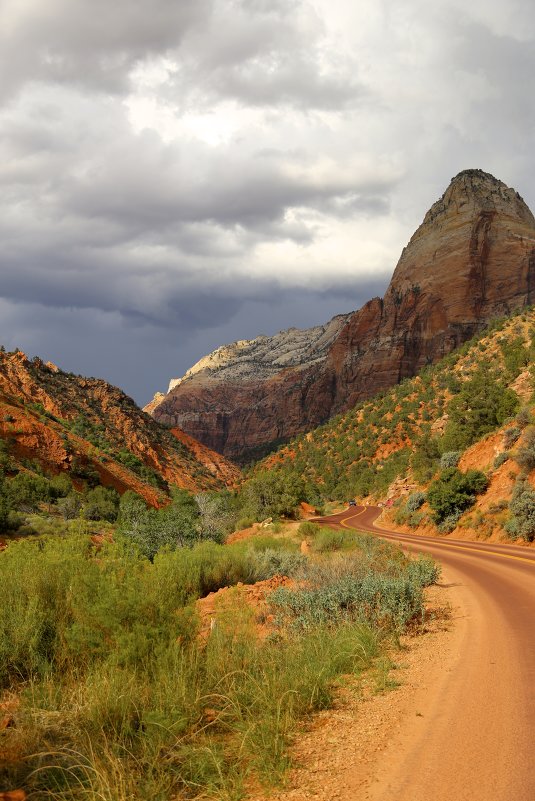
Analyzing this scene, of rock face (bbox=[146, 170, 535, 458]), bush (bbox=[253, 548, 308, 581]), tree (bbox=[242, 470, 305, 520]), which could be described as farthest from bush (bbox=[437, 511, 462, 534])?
rock face (bbox=[146, 170, 535, 458])

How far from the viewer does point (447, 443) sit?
48.2 m

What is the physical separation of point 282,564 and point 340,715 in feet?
31.8

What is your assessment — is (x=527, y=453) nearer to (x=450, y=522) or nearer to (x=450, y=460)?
(x=450, y=522)

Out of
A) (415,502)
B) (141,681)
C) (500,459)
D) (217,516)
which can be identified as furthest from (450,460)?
(141,681)

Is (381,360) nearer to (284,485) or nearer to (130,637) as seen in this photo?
(284,485)

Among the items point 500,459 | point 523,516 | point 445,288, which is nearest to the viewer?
point 523,516

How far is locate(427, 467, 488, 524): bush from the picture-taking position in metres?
31.2

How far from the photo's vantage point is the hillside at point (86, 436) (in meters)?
50.5

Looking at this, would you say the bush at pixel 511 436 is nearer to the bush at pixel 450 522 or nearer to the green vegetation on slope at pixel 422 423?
the bush at pixel 450 522

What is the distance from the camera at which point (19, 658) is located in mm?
6387

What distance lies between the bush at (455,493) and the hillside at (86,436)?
108 ft

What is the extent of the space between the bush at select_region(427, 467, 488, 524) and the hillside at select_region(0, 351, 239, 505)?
33.1 meters

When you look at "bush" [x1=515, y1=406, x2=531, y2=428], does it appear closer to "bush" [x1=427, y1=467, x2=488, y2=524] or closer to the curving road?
"bush" [x1=427, y1=467, x2=488, y2=524]

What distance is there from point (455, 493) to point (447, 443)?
17434 mm
